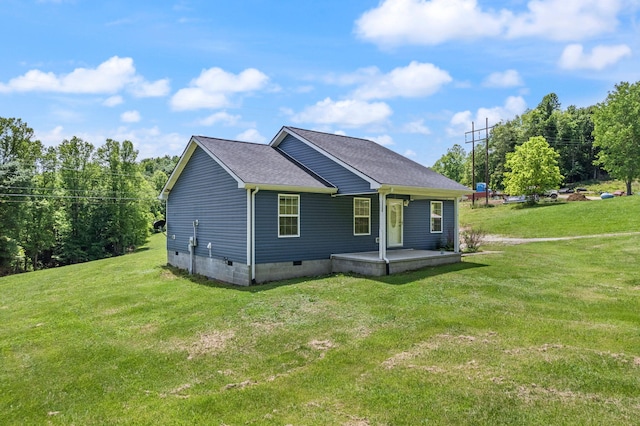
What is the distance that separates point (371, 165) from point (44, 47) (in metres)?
14.6

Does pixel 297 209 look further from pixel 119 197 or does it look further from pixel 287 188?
pixel 119 197

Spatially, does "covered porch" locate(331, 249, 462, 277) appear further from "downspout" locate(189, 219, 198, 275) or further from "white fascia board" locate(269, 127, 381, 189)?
"downspout" locate(189, 219, 198, 275)

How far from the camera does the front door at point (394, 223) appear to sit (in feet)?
49.3

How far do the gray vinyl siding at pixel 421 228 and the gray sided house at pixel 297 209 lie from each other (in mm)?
43

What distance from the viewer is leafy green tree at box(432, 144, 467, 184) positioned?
67312 millimetres

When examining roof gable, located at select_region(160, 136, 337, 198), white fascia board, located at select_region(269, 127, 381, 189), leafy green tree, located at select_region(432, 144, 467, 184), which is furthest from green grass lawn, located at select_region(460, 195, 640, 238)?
leafy green tree, located at select_region(432, 144, 467, 184)

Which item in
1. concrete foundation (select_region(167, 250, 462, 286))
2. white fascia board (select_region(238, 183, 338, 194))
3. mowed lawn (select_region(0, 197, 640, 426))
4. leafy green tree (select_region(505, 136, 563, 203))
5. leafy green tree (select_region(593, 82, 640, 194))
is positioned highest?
leafy green tree (select_region(593, 82, 640, 194))

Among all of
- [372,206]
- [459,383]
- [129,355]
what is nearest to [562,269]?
[372,206]

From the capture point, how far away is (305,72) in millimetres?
19266

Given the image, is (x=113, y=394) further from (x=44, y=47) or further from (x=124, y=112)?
(x=124, y=112)

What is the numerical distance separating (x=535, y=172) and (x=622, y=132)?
36.7 feet

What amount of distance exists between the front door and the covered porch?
1193 mm

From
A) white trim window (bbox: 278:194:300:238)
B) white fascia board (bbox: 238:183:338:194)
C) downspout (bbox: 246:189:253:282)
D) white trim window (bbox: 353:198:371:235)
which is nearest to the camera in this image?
white fascia board (bbox: 238:183:338:194)

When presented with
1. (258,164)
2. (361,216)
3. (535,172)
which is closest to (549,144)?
(535,172)
